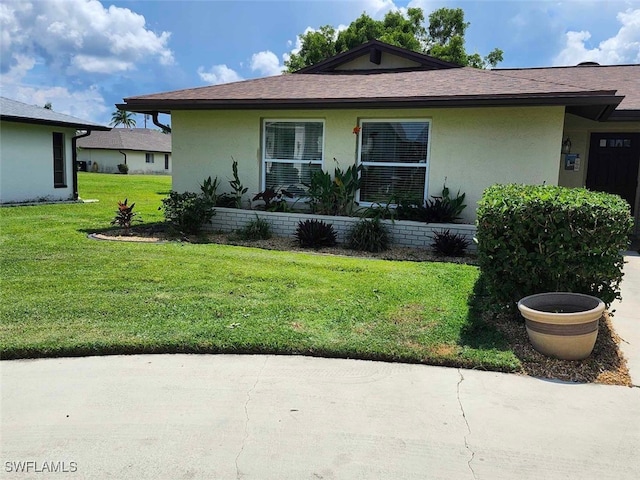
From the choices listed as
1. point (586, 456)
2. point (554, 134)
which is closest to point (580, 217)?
point (586, 456)

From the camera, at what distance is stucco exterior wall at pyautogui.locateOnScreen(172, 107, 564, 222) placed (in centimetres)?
914

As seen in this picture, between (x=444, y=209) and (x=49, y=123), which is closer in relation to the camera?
(x=444, y=209)

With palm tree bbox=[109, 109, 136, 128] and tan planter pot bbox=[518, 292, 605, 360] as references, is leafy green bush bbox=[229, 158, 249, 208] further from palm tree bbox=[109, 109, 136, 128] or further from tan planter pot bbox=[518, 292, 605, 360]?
palm tree bbox=[109, 109, 136, 128]

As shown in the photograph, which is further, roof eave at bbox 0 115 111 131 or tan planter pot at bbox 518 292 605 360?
roof eave at bbox 0 115 111 131

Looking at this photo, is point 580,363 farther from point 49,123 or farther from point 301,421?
point 49,123

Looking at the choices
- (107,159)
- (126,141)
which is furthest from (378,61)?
(126,141)

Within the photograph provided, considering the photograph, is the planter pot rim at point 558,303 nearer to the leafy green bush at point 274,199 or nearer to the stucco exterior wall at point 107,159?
the leafy green bush at point 274,199

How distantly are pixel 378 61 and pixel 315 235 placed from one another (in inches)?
252

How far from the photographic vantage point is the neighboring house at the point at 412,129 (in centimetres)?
909

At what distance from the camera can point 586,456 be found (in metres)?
2.92

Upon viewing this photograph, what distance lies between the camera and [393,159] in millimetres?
10195
